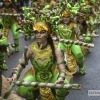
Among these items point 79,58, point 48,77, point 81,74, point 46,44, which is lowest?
point 81,74

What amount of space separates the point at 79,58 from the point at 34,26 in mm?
2670

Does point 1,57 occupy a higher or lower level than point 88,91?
higher

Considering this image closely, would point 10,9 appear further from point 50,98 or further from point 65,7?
point 50,98

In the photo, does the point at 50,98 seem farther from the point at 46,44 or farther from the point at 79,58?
the point at 79,58

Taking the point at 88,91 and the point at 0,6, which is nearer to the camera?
the point at 88,91

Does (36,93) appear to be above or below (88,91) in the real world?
above

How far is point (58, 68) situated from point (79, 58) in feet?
8.37

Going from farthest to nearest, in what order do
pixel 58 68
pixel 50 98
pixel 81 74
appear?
pixel 81 74 < pixel 50 98 < pixel 58 68

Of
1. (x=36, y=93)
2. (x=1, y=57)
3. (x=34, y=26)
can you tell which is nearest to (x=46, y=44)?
(x=34, y=26)

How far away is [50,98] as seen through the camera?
5.50 metres

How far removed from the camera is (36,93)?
18.3 ft

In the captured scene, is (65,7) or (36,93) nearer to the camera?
(36,93)

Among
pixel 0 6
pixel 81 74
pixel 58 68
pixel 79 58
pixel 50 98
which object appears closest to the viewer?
pixel 58 68

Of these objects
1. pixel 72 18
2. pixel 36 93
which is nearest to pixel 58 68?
pixel 36 93
